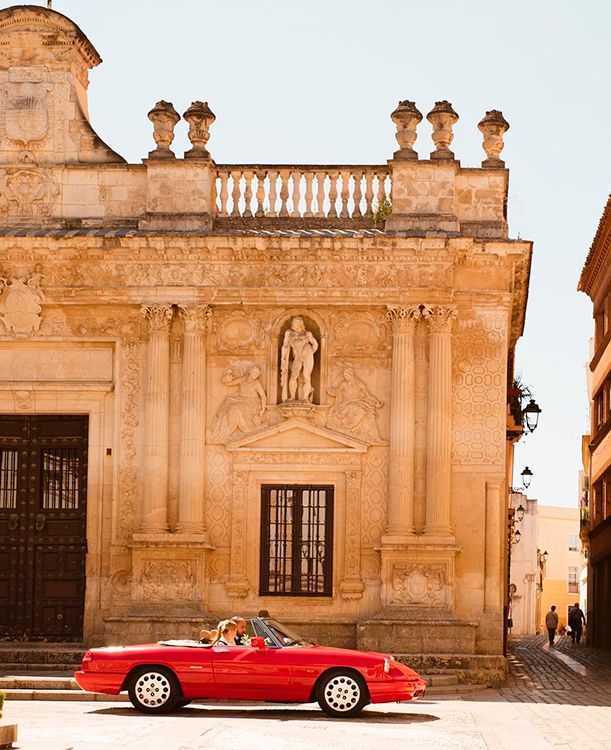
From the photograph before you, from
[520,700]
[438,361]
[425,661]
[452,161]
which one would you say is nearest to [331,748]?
[520,700]

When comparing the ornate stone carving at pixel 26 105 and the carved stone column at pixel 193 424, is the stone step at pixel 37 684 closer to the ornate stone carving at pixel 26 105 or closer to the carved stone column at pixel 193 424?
the carved stone column at pixel 193 424

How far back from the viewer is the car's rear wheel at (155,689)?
834 inches

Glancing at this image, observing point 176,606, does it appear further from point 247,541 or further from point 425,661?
point 425,661

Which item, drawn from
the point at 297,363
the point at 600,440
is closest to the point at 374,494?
the point at 297,363

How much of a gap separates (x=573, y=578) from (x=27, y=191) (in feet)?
228

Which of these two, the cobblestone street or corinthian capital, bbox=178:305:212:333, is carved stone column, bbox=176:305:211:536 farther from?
the cobblestone street

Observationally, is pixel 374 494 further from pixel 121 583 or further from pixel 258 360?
pixel 121 583

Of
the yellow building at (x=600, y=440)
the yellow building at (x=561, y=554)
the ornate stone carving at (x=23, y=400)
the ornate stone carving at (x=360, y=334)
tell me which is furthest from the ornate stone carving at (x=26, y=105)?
the yellow building at (x=561, y=554)

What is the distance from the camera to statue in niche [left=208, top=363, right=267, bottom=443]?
29594mm

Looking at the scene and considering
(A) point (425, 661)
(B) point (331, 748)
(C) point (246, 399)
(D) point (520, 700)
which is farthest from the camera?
(C) point (246, 399)

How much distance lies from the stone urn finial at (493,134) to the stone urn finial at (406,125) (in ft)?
3.98

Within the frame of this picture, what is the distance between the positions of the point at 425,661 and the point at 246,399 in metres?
5.66

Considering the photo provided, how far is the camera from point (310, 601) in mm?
29188

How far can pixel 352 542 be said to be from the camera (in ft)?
95.8
